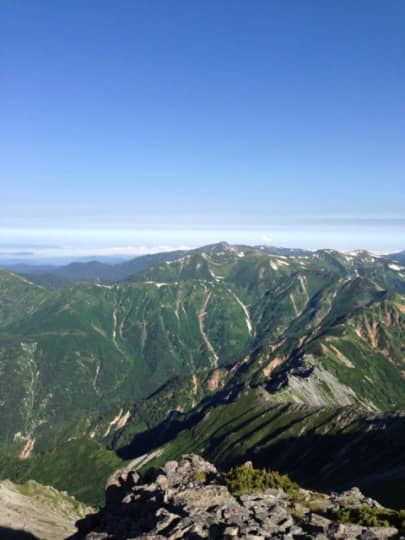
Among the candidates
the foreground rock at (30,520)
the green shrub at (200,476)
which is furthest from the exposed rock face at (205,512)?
the foreground rock at (30,520)

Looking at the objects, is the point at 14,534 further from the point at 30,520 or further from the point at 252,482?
the point at 252,482

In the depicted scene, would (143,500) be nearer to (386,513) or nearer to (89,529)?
(89,529)

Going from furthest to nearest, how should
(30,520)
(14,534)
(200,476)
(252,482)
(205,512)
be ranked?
1. (30,520)
2. (14,534)
3. (200,476)
4. (252,482)
5. (205,512)

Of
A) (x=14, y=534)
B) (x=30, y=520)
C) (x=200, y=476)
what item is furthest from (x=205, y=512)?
(x=30, y=520)

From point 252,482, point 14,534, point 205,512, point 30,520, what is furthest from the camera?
point 30,520

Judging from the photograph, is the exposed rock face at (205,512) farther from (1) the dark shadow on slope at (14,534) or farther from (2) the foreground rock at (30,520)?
(2) the foreground rock at (30,520)

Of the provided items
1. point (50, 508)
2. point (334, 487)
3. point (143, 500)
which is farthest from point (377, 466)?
point (143, 500)

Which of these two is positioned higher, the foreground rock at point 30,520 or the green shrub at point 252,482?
the green shrub at point 252,482
